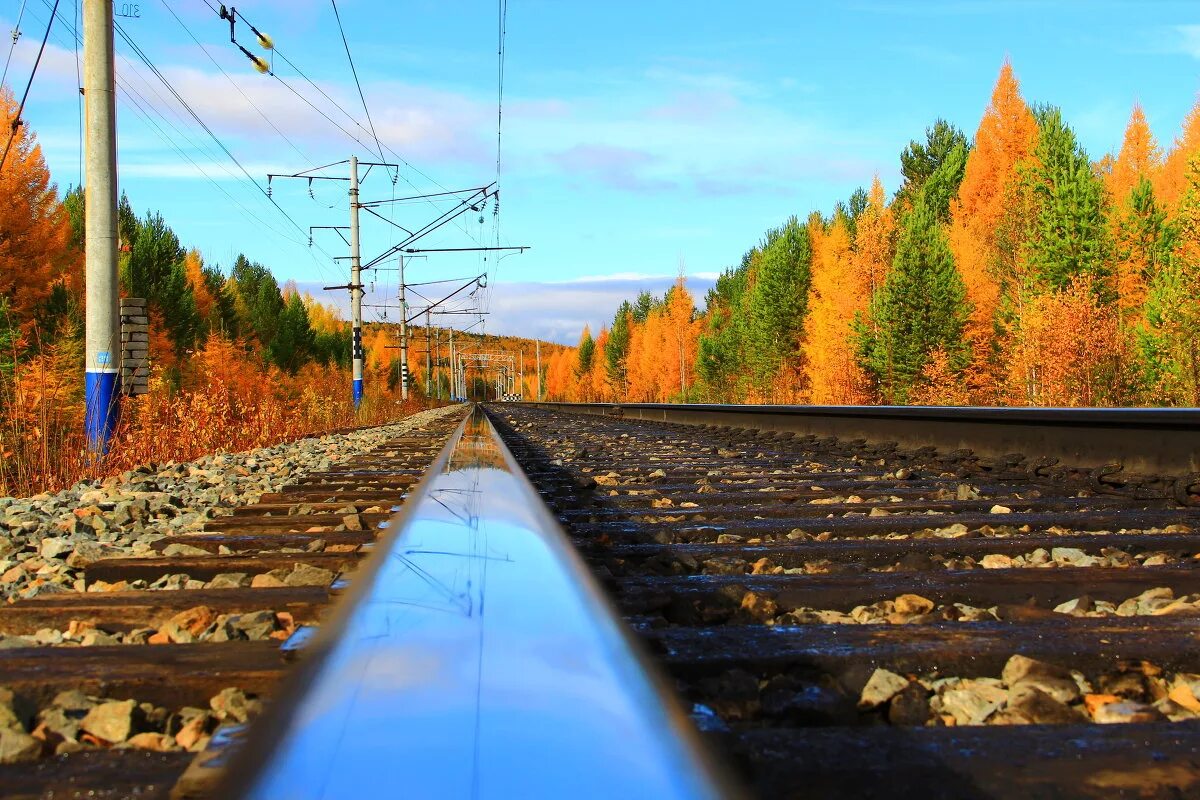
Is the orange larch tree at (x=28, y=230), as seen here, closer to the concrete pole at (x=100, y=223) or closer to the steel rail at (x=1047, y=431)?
the concrete pole at (x=100, y=223)

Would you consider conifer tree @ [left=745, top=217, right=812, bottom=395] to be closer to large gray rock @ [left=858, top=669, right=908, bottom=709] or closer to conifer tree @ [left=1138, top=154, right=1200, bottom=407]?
conifer tree @ [left=1138, top=154, right=1200, bottom=407]

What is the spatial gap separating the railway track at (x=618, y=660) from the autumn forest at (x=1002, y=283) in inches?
924

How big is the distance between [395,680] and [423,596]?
383 mm

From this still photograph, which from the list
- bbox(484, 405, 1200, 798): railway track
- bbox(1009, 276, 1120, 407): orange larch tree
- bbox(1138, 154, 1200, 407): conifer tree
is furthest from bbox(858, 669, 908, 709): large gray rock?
bbox(1009, 276, 1120, 407): orange larch tree

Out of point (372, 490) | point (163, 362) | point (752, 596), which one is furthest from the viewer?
point (163, 362)

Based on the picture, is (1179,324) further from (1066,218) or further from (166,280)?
(166,280)

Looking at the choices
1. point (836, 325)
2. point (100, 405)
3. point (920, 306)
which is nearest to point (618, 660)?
point (100, 405)

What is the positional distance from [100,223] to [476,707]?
Answer: 8.21 metres

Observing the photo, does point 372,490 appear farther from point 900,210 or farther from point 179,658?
point 900,210

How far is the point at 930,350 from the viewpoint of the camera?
3659 centimetres

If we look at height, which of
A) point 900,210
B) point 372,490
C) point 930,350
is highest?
point 900,210

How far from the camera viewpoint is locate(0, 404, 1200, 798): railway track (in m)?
0.79

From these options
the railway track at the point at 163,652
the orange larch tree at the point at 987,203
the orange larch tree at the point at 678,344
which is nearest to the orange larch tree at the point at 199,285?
the orange larch tree at the point at 678,344

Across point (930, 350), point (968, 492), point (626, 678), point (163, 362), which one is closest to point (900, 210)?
point (930, 350)
